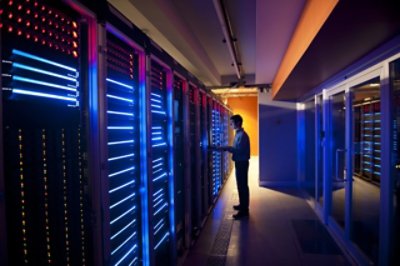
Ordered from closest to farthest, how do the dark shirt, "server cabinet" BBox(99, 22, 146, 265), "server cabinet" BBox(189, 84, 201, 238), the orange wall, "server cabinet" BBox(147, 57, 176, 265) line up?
"server cabinet" BBox(99, 22, 146, 265) → "server cabinet" BBox(147, 57, 176, 265) → "server cabinet" BBox(189, 84, 201, 238) → the dark shirt → the orange wall

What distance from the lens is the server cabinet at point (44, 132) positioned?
77cm

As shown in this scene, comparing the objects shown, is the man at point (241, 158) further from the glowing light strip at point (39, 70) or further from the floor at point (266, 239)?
the glowing light strip at point (39, 70)

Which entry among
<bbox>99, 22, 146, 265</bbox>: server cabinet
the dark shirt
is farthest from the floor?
<bbox>99, 22, 146, 265</bbox>: server cabinet

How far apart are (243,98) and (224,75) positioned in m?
4.31

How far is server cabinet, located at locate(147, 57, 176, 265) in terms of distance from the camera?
200 centimetres

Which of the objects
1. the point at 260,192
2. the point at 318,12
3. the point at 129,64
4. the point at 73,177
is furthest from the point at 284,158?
the point at 73,177

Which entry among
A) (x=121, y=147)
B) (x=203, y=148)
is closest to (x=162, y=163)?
(x=121, y=147)

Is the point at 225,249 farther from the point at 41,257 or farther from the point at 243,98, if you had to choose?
the point at 243,98

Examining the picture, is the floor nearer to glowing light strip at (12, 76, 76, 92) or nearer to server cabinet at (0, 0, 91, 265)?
server cabinet at (0, 0, 91, 265)

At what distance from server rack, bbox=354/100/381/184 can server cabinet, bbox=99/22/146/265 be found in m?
5.29

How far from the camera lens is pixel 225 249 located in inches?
121

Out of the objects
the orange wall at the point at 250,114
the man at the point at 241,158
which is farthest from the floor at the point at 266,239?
the orange wall at the point at 250,114

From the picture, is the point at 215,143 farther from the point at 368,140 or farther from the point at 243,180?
the point at 368,140

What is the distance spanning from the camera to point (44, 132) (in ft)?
2.96
